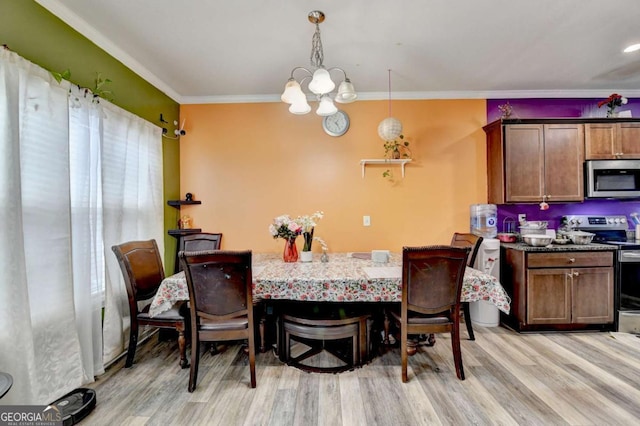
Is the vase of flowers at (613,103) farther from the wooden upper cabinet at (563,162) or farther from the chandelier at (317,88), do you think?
the chandelier at (317,88)

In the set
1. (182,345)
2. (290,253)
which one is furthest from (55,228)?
(290,253)

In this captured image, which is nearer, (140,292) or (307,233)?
(140,292)

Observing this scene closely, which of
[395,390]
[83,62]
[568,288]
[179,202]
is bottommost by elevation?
[395,390]

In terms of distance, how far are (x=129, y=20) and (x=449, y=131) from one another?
3270mm

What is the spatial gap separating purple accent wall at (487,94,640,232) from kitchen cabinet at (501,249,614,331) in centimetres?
66

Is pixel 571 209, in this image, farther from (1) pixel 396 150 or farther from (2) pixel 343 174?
(2) pixel 343 174

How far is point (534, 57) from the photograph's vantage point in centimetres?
258

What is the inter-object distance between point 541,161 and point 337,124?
2.27m

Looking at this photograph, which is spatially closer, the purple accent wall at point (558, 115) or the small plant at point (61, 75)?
the small plant at point (61, 75)

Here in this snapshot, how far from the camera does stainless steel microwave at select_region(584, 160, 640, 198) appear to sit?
2.95 m

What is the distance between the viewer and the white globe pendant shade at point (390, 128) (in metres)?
3.04

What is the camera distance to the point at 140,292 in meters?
2.24

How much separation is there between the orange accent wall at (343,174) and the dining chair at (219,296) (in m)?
1.56

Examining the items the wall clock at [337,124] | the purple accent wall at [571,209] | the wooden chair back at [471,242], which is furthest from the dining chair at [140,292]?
the purple accent wall at [571,209]
